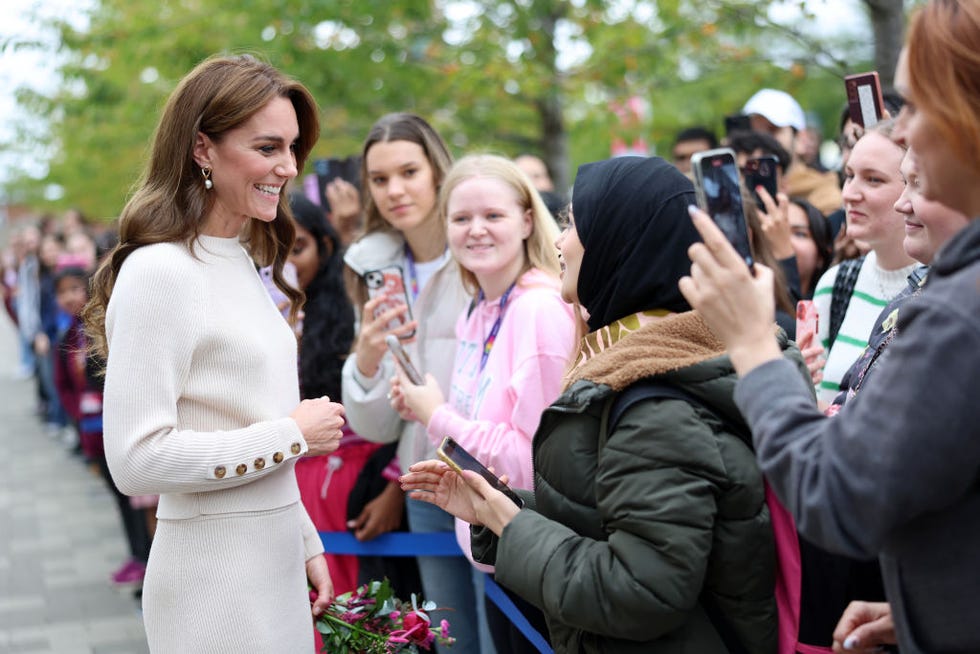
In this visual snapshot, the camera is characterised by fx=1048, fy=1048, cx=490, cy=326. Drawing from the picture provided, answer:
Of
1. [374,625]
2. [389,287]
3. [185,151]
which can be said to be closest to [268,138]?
[185,151]

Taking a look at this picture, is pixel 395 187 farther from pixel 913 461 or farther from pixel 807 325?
pixel 913 461

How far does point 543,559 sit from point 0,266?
70.0ft

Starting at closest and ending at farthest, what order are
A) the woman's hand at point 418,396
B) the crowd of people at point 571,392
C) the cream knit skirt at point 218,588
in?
the crowd of people at point 571,392 < the cream knit skirt at point 218,588 < the woman's hand at point 418,396

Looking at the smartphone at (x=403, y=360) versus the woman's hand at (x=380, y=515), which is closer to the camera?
the smartphone at (x=403, y=360)

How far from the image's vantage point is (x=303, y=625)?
277 cm

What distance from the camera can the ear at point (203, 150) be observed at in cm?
272

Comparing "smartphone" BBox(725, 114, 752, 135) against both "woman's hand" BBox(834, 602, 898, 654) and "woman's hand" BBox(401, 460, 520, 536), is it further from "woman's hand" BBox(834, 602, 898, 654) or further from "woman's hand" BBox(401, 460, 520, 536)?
"woman's hand" BBox(834, 602, 898, 654)

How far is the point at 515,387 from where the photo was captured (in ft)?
10.9

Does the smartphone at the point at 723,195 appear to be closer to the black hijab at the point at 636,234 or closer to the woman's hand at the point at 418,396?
the black hijab at the point at 636,234

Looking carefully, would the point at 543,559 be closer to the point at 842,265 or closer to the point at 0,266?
the point at 842,265

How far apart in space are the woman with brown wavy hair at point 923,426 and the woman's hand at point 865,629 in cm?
14

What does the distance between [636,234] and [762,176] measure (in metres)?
2.18

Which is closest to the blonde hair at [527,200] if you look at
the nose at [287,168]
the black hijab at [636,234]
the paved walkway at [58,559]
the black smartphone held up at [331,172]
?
the nose at [287,168]

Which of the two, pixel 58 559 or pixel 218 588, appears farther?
pixel 58 559
